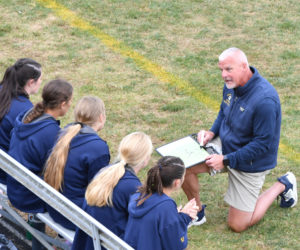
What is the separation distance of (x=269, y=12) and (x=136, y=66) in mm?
3233

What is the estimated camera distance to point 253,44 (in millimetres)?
9336

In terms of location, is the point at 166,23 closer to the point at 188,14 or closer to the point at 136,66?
the point at 188,14

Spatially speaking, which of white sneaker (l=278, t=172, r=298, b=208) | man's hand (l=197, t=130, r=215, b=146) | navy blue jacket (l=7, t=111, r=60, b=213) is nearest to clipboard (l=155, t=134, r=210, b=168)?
man's hand (l=197, t=130, r=215, b=146)

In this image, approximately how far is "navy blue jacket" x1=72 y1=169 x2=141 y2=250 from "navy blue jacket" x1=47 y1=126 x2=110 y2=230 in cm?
38

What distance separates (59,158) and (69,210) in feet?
2.38

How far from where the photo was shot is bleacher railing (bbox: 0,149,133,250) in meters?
3.30

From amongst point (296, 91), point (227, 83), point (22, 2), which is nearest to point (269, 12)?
point (296, 91)

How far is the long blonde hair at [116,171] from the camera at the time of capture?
3.75 m

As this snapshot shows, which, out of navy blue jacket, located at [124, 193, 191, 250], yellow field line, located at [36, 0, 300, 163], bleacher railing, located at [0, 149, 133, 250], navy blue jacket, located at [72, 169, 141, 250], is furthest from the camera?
yellow field line, located at [36, 0, 300, 163]

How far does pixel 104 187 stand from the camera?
12.3ft

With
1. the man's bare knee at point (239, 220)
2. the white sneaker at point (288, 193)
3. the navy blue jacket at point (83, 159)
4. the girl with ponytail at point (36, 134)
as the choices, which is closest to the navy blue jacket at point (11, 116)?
the girl with ponytail at point (36, 134)

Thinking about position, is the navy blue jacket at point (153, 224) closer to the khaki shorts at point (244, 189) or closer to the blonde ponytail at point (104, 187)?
the blonde ponytail at point (104, 187)

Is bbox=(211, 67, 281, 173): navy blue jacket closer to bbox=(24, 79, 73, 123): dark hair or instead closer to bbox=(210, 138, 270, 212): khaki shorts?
bbox=(210, 138, 270, 212): khaki shorts

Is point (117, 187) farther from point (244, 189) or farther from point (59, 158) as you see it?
point (244, 189)
